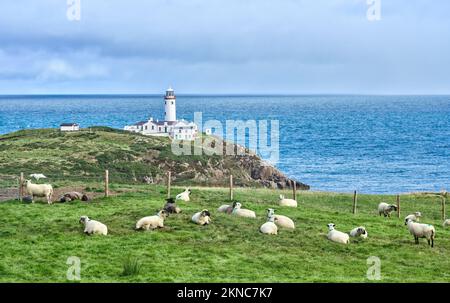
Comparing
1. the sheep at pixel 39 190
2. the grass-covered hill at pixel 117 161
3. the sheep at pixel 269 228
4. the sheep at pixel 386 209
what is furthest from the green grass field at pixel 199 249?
the grass-covered hill at pixel 117 161

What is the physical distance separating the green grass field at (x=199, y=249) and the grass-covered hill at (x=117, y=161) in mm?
28631

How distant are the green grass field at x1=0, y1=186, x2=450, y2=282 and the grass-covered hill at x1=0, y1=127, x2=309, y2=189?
93.9 feet

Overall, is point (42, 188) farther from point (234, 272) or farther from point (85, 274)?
point (234, 272)

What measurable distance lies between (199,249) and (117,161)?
50.7m

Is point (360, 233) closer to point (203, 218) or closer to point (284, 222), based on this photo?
point (284, 222)

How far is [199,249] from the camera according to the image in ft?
80.7

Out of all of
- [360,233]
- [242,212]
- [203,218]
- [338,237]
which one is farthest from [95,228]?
[360,233]

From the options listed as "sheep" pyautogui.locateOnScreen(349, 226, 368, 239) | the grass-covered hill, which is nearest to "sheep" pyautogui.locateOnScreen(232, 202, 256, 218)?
"sheep" pyautogui.locateOnScreen(349, 226, 368, 239)

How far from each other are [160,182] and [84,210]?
127 ft

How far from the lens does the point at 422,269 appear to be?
76.0ft

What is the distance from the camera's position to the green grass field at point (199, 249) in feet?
69.4

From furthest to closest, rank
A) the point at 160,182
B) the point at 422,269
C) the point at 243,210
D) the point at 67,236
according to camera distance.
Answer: the point at 160,182, the point at 243,210, the point at 67,236, the point at 422,269

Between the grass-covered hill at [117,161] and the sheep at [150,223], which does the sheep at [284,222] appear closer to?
the sheep at [150,223]
